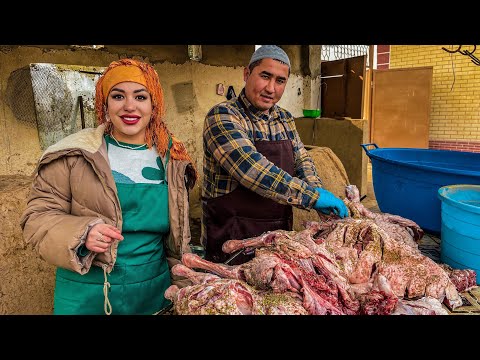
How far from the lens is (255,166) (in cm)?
235

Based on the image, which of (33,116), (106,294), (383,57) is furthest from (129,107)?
(383,57)

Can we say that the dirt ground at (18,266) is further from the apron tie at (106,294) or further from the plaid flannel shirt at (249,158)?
the apron tie at (106,294)

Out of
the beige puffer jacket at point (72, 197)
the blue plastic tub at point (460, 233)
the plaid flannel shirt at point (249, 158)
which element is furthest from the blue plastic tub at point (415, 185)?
the beige puffer jacket at point (72, 197)

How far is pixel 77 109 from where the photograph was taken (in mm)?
4707

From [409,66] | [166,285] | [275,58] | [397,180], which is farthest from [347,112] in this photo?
[166,285]

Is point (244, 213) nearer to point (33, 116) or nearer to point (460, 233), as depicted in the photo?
point (460, 233)

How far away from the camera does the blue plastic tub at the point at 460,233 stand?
1978 millimetres

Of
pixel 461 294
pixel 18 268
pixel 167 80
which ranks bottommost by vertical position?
pixel 18 268

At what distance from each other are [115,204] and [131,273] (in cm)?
40

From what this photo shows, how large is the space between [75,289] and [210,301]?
2.87 ft

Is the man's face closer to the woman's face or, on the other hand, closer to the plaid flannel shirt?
the plaid flannel shirt

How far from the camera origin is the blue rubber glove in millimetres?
2332

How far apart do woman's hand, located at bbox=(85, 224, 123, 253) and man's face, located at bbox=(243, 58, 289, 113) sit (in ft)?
4.76
